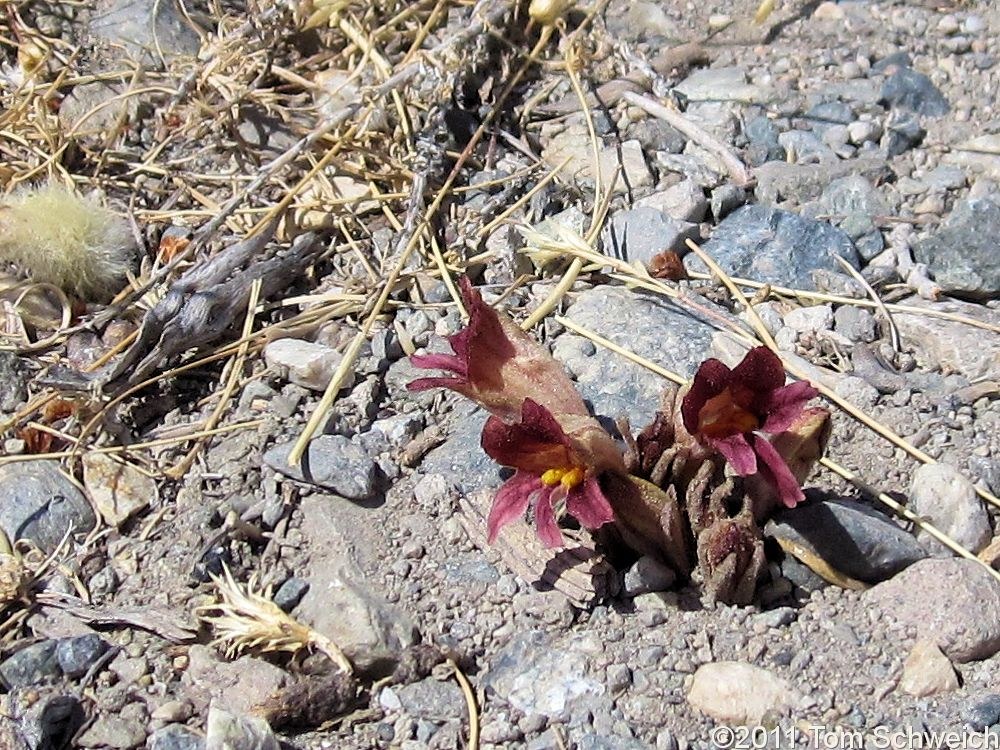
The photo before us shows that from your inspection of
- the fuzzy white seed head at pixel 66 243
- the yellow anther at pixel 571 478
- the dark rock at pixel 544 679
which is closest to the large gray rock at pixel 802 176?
the yellow anther at pixel 571 478

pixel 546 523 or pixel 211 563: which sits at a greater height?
pixel 546 523

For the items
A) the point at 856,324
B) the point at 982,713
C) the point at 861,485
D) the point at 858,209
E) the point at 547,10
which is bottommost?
the point at 982,713

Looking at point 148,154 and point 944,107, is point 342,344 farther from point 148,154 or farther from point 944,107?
point 944,107

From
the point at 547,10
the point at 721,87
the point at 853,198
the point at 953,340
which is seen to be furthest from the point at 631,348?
the point at 547,10

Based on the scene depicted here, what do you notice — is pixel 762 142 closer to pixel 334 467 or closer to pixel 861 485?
pixel 861 485

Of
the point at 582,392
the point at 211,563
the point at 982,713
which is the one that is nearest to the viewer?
the point at 982,713

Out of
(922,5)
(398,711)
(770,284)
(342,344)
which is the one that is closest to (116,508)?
(342,344)

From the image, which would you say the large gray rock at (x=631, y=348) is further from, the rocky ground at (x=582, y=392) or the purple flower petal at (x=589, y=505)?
the purple flower petal at (x=589, y=505)
